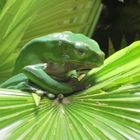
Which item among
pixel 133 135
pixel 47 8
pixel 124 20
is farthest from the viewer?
pixel 124 20

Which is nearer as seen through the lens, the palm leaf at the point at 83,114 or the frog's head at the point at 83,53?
the palm leaf at the point at 83,114

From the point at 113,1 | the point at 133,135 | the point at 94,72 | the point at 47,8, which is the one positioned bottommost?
the point at 133,135

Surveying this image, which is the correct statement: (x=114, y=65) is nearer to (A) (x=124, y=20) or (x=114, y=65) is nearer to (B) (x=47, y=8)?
(B) (x=47, y=8)

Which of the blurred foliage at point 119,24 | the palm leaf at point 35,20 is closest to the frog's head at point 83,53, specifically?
the palm leaf at point 35,20

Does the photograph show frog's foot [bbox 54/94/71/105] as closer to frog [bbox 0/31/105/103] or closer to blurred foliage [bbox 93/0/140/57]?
frog [bbox 0/31/105/103]

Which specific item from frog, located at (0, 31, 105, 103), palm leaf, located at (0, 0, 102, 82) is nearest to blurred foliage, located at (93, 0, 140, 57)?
palm leaf, located at (0, 0, 102, 82)

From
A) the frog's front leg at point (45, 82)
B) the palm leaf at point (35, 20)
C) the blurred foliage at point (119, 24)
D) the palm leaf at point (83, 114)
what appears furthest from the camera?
the blurred foliage at point (119, 24)

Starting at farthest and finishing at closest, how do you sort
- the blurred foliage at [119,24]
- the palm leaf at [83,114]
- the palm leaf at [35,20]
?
the blurred foliage at [119,24]
the palm leaf at [35,20]
the palm leaf at [83,114]

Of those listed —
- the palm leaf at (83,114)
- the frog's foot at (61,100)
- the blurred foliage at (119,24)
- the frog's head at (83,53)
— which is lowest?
the palm leaf at (83,114)

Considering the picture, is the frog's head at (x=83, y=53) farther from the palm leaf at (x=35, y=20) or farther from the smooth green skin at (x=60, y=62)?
the palm leaf at (x=35, y=20)

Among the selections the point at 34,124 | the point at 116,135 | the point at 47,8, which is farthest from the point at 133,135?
the point at 47,8
